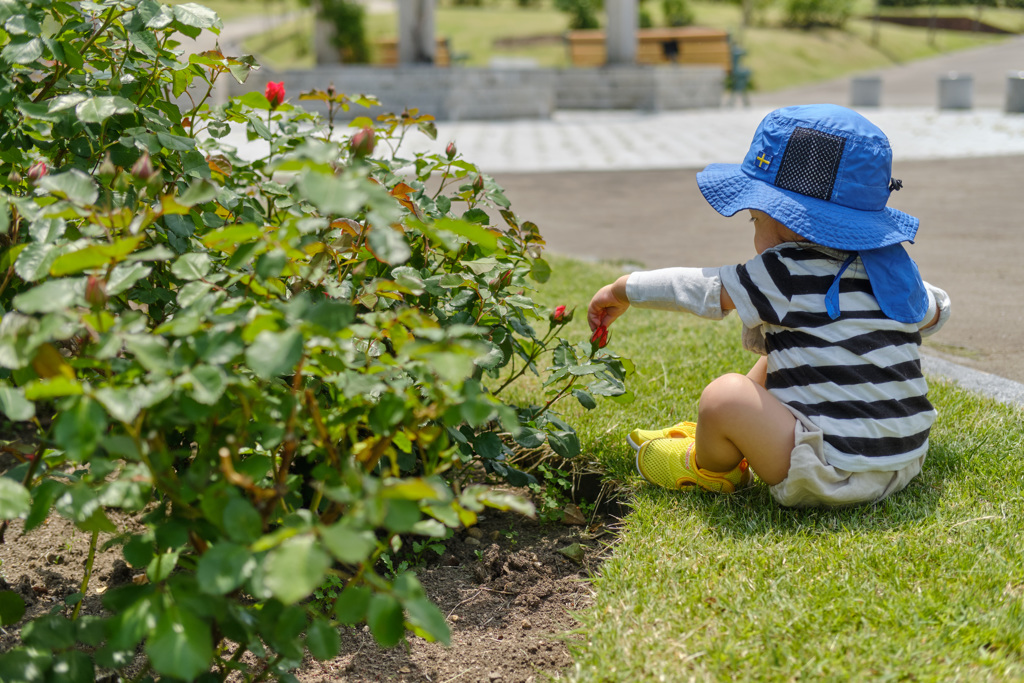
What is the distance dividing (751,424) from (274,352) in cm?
133

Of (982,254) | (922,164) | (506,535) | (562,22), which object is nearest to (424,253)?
(506,535)

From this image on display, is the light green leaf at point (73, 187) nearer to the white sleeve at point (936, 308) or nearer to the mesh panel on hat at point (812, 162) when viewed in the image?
the mesh panel on hat at point (812, 162)

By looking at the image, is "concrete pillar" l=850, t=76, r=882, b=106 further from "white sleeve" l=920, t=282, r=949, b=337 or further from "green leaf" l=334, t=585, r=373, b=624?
"green leaf" l=334, t=585, r=373, b=624

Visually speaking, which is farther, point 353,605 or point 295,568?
point 353,605

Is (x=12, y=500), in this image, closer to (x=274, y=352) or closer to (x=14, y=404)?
(x=14, y=404)

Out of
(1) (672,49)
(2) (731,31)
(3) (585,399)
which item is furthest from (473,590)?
(2) (731,31)

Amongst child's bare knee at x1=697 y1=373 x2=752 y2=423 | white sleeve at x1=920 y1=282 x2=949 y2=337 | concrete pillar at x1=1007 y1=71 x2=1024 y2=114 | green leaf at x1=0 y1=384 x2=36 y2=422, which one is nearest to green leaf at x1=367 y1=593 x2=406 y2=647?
green leaf at x1=0 y1=384 x2=36 y2=422

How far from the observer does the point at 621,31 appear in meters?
17.9

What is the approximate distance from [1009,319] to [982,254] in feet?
5.47

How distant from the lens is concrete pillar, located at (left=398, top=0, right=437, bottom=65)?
15570 mm

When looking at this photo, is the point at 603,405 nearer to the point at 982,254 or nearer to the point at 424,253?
the point at 424,253

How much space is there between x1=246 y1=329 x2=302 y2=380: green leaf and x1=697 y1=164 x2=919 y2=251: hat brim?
4.33ft

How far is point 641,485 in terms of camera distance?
2406mm

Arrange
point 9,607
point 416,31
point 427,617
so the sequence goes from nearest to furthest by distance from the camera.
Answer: point 427,617
point 9,607
point 416,31
